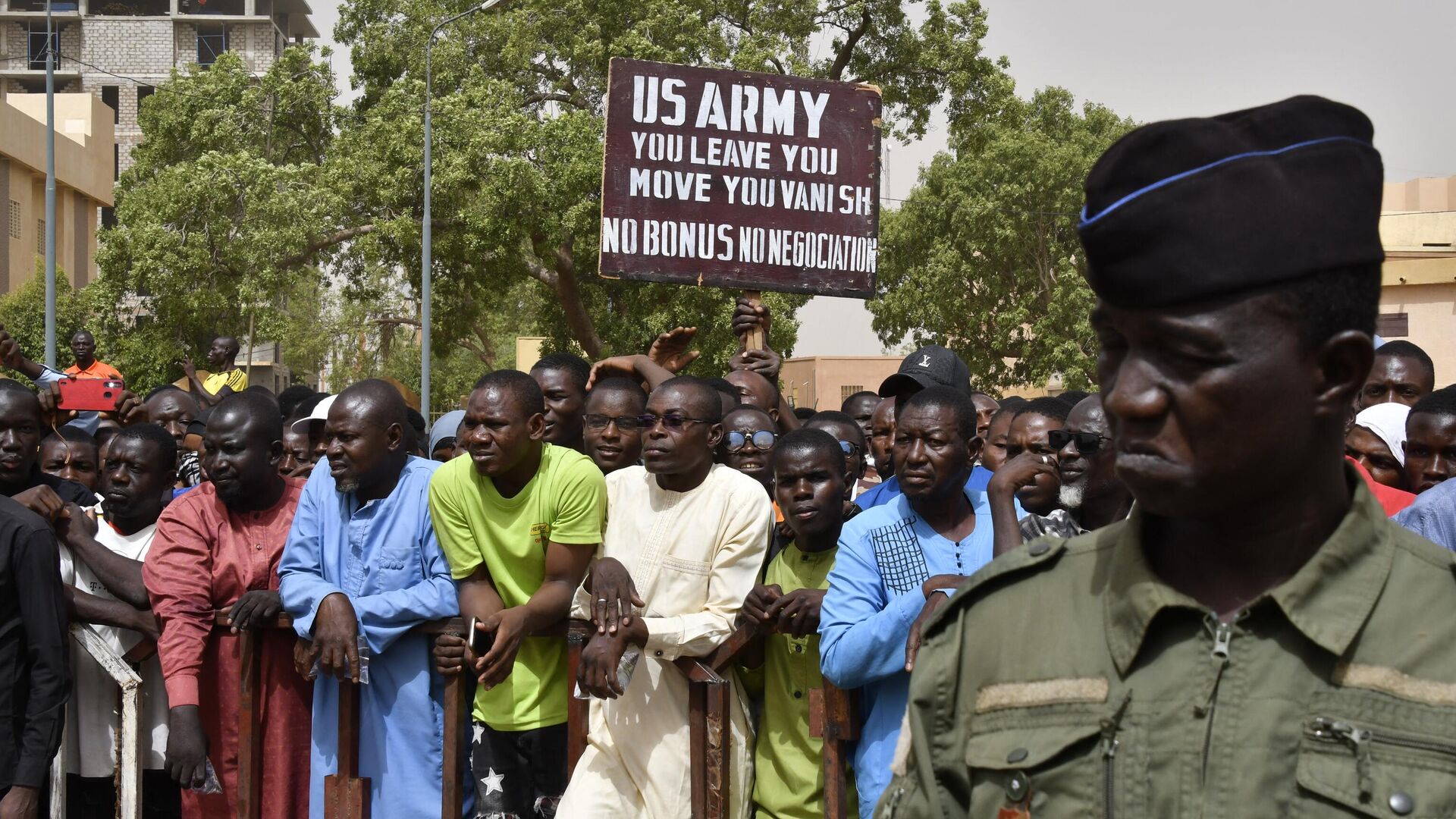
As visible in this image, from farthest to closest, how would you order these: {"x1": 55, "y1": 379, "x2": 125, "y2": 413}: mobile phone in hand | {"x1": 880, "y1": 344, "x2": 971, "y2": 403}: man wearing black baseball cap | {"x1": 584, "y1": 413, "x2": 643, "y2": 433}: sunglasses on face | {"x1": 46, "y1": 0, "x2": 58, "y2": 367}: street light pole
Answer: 1. {"x1": 46, "y1": 0, "x2": 58, "y2": 367}: street light pole
2. {"x1": 55, "y1": 379, "x2": 125, "y2": 413}: mobile phone in hand
3. {"x1": 880, "y1": 344, "x2": 971, "y2": 403}: man wearing black baseball cap
4. {"x1": 584, "y1": 413, "x2": 643, "y2": 433}: sunglasses on face

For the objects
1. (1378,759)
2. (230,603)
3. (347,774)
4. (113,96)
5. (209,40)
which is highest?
(209,40)

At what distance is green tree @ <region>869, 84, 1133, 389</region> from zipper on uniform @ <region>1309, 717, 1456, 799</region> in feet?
86.1

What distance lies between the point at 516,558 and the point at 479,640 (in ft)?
1.05

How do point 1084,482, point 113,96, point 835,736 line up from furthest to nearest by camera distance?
point 113,96, point 1084,482, point 835,736

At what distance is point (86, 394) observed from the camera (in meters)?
7.82

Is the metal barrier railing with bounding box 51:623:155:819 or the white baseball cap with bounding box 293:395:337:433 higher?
the white baseball cap with bounding box 293:395:337:433

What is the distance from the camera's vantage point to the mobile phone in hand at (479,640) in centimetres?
452

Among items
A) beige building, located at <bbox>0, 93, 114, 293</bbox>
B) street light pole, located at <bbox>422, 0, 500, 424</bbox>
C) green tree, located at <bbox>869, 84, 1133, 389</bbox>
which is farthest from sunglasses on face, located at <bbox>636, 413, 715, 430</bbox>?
beige building, located at <bbox>0, 93, 114, 293</bbox>

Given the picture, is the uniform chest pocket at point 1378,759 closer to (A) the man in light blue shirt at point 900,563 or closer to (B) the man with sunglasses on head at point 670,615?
(A) the man in light blue shirt at point 900,563

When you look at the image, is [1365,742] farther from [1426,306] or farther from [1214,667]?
[1426,306]

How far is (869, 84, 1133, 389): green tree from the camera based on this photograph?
2811 centimetres

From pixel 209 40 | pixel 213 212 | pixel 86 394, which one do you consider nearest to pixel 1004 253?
pixel 213 212

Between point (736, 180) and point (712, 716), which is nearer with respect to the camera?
point (712, 716)

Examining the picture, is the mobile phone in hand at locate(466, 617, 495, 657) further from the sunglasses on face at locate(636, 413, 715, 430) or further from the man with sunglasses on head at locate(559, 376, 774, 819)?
the sunglasses on face at locate(636, 413, 715, 430)
